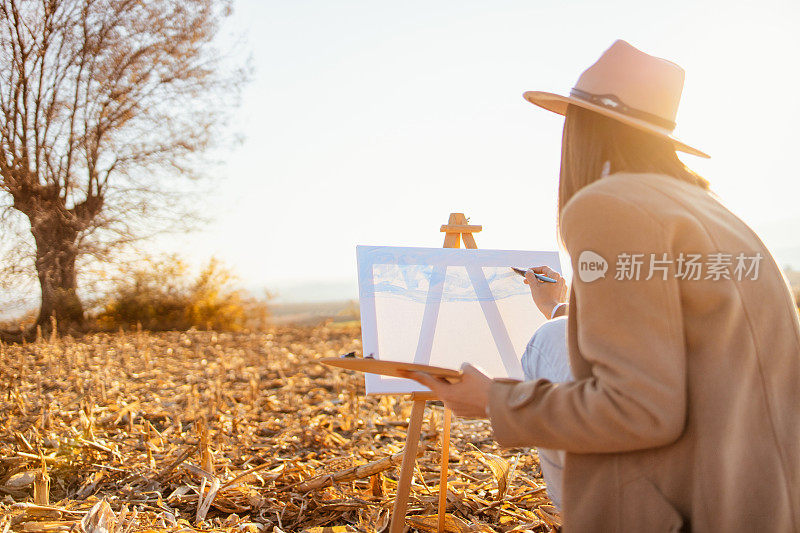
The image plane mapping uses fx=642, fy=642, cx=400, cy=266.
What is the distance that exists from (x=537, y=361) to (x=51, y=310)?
15.5 feet

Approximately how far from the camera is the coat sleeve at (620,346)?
3.08ft

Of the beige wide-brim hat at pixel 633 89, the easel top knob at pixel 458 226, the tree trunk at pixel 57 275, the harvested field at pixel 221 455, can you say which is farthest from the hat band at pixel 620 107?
the tree trunk at pixel 57 275

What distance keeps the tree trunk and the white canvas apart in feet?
11.2

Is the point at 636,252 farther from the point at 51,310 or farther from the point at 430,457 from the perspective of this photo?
the point at 51,310

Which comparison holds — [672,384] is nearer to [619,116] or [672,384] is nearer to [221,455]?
[619,116]

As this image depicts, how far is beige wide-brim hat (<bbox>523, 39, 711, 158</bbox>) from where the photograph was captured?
113cm

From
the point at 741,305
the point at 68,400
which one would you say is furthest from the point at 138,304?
the point at 741,305

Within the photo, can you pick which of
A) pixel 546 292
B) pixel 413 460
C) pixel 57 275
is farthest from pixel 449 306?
pixel 57 275

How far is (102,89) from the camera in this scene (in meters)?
5.38

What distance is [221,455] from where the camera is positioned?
2.78 metres

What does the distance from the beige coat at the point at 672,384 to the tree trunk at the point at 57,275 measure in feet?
14.9

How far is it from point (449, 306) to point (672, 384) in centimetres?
134

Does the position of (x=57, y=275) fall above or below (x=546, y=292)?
above
